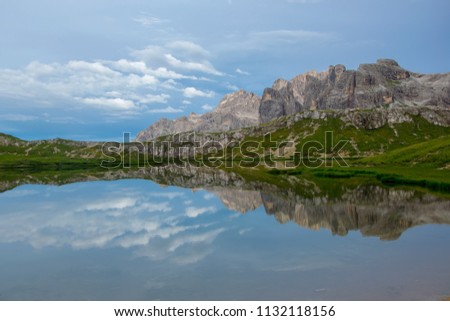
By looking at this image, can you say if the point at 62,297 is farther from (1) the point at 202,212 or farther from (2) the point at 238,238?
(1) the point at 202,212

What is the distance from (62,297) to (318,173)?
362 ft

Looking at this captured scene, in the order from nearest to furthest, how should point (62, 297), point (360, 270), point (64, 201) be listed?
point (62, 297), point (360, 270), point (64, 201)

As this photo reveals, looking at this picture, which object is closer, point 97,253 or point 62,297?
point 62,297

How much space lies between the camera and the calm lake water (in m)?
26.0

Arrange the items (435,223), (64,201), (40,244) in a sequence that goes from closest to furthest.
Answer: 1. (40,244)
2. (435,223)
3. (64,201)

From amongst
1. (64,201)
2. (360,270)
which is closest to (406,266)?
(360,270)

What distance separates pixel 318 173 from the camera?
12712 centimetres

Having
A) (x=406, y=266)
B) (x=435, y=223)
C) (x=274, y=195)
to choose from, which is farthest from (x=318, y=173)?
(x=406, y=266)

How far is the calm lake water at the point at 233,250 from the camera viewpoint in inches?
1024

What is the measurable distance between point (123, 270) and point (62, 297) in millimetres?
6350

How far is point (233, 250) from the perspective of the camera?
123ft
